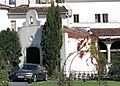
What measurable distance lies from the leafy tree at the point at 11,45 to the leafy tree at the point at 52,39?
2.97m

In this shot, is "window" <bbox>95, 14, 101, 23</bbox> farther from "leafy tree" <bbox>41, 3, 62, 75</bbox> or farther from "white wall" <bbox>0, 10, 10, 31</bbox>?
"leafy tree" <bbox>41, 3, 62, 75</bbox>

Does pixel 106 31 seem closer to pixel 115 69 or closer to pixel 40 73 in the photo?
pixel 115 69

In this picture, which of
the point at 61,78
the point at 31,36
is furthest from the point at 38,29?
the point at 61,78

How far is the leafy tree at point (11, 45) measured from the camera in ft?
161

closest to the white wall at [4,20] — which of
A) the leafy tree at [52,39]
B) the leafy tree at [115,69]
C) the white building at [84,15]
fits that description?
the white building at [84,15]

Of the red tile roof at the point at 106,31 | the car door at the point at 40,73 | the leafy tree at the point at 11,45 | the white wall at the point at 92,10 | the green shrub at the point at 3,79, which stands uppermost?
the white wall at the point at 92,10

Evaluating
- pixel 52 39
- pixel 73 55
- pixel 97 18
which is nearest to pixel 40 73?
pixel 52 39

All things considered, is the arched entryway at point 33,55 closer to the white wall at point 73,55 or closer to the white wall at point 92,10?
the white wall at point 73,55

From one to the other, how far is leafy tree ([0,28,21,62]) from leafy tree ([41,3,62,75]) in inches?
117

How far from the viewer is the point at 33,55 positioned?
165ft

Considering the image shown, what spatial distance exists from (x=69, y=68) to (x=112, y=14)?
2060 centimetres

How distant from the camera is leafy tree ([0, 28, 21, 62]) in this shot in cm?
4903

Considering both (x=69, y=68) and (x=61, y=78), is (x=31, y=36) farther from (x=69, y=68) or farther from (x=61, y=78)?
(x=61, y=78)

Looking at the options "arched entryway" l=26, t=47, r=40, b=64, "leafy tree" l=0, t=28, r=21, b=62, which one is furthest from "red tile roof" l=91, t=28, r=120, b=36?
"leafy tree" l=0, t=28, r=21, b=62
